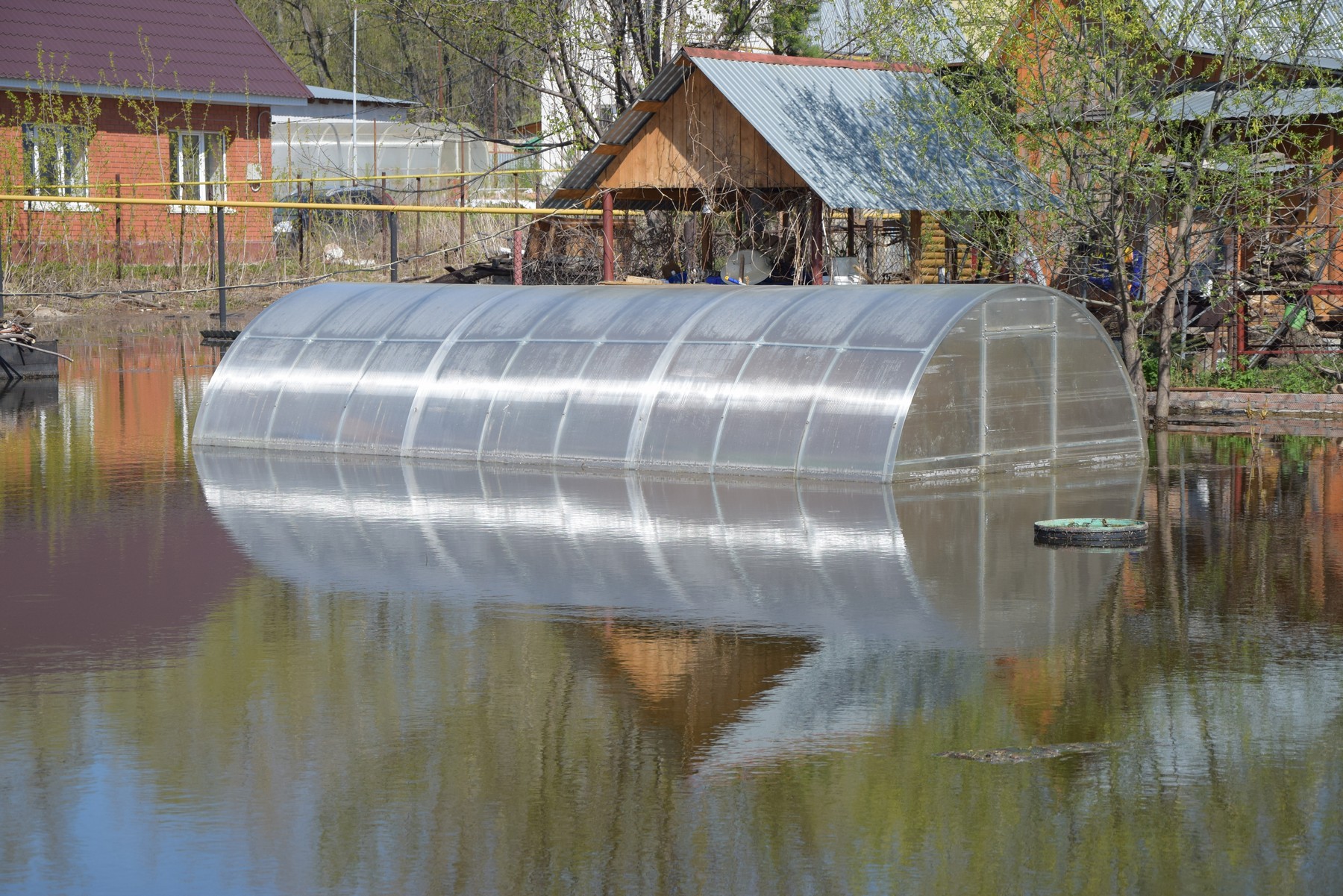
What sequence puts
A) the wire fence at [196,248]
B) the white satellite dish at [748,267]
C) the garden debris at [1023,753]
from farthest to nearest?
the wire fence at [196,248] → the white satellite dish at [748,267] → the garden debris at [1023,753]

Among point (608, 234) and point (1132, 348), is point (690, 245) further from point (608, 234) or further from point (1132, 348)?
point (1132, 348)

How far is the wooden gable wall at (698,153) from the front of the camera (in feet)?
86.8

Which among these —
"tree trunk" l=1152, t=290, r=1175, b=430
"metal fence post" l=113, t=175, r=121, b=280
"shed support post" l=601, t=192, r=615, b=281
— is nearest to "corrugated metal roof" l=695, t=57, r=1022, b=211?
"tree trunk" l=1152, t=290, r=1175, b=430

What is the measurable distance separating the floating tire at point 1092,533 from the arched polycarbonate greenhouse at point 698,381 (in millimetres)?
2876

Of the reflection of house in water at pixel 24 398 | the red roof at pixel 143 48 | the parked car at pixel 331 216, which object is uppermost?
the red roof at pixel 143 48

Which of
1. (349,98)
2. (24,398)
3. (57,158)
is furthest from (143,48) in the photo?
(24,398)

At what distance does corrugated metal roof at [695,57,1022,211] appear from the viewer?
23.6 metres

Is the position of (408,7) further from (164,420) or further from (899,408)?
(899,408)

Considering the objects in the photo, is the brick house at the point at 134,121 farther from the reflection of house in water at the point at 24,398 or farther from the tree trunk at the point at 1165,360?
the tree trunk at the point at 1165,360

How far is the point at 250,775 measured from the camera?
7441 mm

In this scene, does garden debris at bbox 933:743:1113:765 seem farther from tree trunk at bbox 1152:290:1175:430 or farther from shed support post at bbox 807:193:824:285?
shed support post at bbox 807:193:824:285

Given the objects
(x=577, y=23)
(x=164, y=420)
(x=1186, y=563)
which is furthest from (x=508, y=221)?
(x=1186, y=563)

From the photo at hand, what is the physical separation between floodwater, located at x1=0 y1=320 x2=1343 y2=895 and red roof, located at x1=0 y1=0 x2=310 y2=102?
98.2 ft

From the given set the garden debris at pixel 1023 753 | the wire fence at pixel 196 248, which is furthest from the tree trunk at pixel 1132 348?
the wire fence at pixel 196 248
